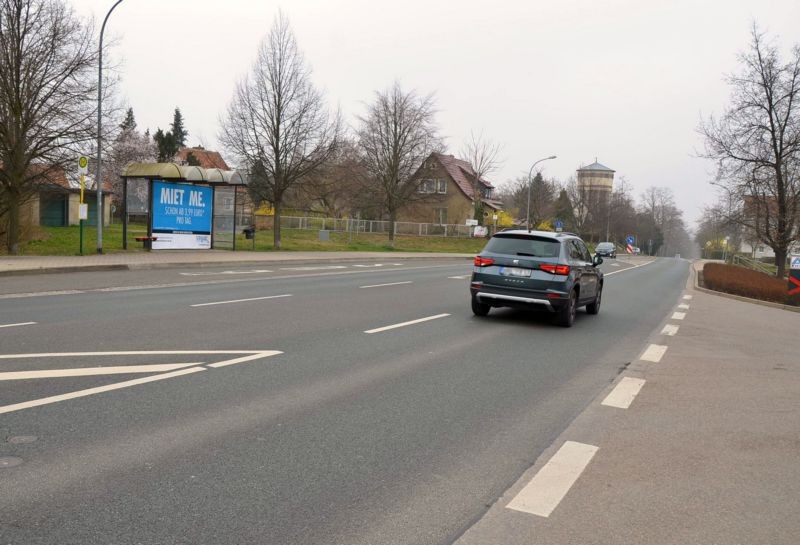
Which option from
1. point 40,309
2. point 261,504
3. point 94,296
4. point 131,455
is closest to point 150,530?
point 261,504

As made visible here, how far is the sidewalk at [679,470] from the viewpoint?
329 cm

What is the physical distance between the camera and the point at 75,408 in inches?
192

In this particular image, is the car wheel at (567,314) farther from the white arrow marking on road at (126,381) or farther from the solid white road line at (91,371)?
the solid white road line at (91,371)

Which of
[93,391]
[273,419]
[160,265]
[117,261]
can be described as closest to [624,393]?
[273,419]

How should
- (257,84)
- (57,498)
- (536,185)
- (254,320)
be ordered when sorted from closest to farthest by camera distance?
(57,498) → (254,320) → (257,84) → (536,185)

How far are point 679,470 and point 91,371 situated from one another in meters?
5.14

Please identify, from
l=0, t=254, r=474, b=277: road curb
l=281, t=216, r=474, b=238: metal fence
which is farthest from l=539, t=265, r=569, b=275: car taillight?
l=281, t=216, r=474, b=238: metal fence

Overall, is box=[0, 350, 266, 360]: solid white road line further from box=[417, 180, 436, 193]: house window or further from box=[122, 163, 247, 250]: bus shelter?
box=[417, 180, 436, 193]: house window

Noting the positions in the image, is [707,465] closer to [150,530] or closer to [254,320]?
[150,530]

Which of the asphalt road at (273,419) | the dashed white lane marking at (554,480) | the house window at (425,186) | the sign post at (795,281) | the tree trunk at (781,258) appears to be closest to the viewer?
the asphalt road at (273,419)

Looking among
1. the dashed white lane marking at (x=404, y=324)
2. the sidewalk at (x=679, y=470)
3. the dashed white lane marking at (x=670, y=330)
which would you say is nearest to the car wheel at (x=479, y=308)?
the dashed white lane marking at (x=404, y=324)

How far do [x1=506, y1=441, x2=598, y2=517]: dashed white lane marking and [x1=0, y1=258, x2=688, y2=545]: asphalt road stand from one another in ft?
0.54

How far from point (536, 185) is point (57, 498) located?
280 ft

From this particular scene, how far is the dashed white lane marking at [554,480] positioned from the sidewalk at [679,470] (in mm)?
17
